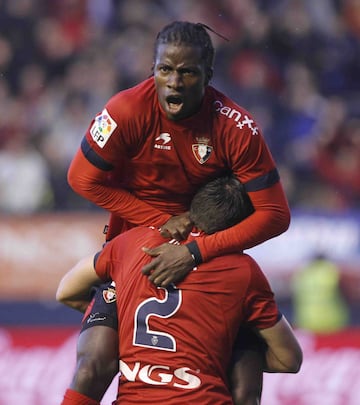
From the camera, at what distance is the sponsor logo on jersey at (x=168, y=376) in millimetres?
3869

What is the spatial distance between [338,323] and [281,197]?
4.25 metres

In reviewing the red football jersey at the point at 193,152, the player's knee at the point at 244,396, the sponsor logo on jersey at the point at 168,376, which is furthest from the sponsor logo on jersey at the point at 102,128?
the player's knee at the point at 244,396

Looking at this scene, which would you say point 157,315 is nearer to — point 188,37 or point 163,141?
point 163,141

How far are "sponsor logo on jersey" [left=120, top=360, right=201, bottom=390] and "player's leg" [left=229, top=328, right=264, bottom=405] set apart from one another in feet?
0.91

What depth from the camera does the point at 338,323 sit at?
8.28 m

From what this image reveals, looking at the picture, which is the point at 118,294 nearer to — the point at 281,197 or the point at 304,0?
the point at 281,197

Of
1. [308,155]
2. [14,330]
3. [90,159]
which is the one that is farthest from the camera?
[308,155]

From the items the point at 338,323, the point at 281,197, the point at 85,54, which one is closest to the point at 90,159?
the point at 281,197

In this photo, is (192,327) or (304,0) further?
(304,0)

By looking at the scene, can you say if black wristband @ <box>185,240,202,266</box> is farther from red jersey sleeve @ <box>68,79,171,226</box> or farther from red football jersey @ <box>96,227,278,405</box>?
red jersey sleeve @ <box>68,79,171,226</box>

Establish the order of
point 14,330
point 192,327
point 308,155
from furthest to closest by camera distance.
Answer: point 308,155 < point 14,330 < point 192,327

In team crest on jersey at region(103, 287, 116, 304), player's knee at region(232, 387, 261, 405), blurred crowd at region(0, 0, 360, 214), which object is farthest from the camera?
blurred crowd at region(0, 0, 360, 214)

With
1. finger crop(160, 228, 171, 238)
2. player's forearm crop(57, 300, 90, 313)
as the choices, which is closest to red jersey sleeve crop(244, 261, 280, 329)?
finger crop(160, 228, 171, 238)

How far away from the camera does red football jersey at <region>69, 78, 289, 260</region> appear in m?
4.10
